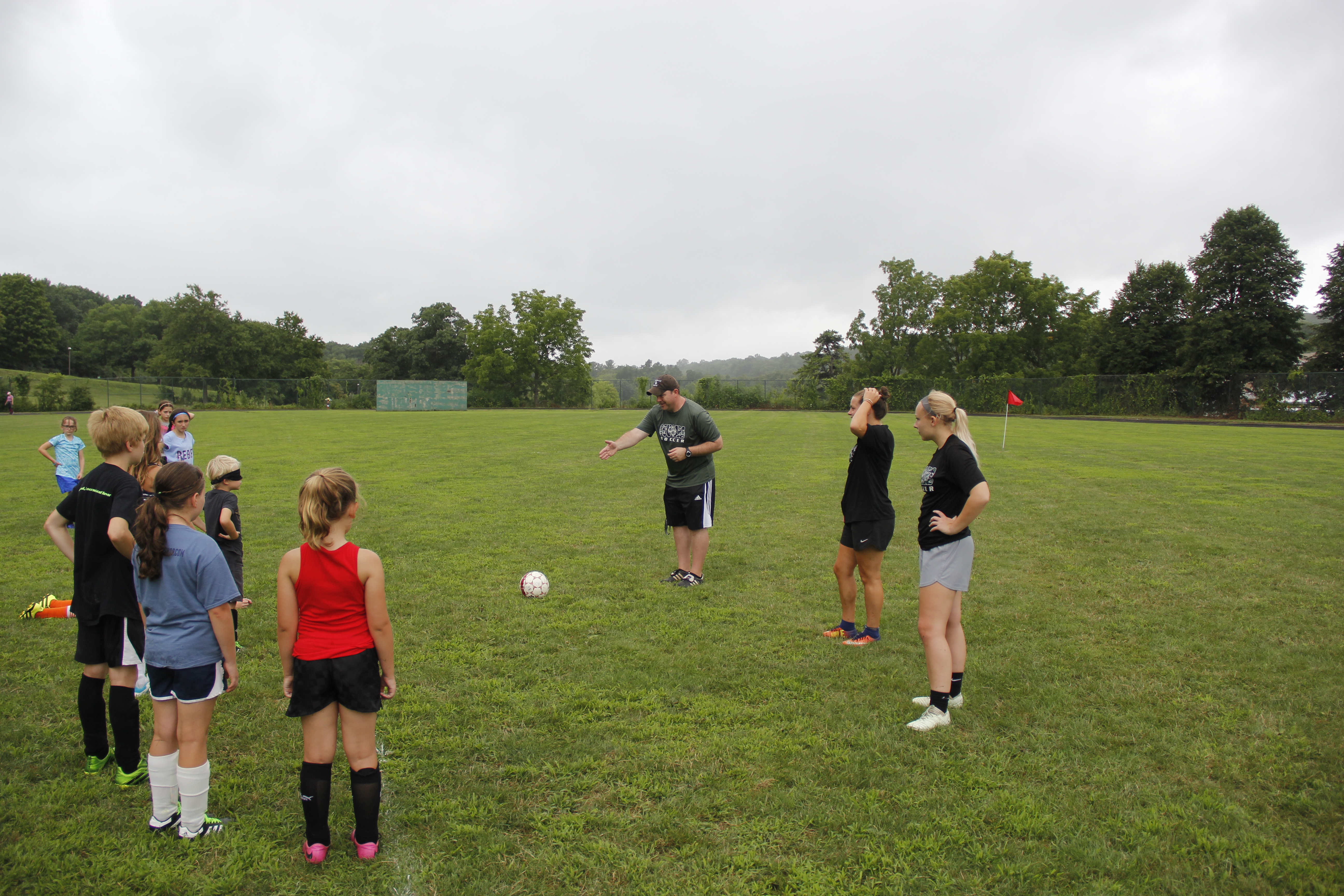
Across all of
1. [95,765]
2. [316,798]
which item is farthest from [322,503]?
[95,765]

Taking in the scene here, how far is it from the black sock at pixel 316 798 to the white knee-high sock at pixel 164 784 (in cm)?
66

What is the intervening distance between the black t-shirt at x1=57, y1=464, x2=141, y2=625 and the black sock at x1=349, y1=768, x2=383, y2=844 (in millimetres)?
1406

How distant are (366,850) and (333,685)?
2.56 feet

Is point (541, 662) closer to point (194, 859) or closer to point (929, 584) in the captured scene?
point (194, 859)

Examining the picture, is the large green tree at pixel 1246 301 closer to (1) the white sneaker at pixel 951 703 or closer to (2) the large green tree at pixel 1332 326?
(2) the large green tree at pixel 1332 326

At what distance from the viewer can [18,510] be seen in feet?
33.6

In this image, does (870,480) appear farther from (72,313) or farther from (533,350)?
(72,313)

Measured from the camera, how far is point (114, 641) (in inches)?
123

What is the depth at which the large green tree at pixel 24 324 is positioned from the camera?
69.2m

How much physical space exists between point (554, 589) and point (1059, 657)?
4456 millimetres

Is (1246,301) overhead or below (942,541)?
overhead

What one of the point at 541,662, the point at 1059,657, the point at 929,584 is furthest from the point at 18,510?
the point at 1059,657

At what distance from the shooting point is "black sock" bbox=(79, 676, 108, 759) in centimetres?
334

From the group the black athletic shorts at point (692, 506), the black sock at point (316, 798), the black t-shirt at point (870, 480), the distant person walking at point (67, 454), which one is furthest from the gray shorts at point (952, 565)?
the distant person walking at point (67, 454)
